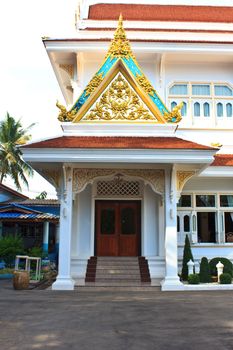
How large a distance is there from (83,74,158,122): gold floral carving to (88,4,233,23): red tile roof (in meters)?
6.19

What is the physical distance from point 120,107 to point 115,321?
6341 millimetres

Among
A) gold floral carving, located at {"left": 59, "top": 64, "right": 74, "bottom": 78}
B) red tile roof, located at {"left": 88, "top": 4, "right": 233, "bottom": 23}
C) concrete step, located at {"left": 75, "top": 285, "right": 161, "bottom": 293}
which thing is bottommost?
concrete step, located at {"left": 75, "top": 285, "right": 161, "bottom": 293}

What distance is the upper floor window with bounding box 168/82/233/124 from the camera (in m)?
13.0

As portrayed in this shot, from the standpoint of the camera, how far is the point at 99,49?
1275cm

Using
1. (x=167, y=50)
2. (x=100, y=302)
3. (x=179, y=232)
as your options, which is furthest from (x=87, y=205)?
(x=167, y=50)

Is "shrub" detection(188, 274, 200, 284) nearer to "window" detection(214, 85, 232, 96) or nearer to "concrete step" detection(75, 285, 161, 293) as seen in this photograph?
"concrete step" detection(75, 285, 161, 293)

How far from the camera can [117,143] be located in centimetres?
966

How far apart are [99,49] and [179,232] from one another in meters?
6.52

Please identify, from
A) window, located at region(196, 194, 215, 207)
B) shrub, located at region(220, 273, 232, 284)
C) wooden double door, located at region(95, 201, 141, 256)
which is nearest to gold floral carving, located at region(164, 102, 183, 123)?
wooden double door, located at region(95, 201, 141, 256)

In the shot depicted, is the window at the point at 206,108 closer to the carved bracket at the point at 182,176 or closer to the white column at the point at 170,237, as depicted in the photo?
the carved bracket at the point at 182,176

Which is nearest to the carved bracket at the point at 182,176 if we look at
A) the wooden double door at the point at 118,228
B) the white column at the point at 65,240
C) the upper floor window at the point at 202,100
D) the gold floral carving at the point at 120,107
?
the gold floral carving at the point at 120,107

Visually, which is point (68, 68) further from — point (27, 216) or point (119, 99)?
point (27, 216)

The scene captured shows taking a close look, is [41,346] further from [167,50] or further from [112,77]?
[167,50]

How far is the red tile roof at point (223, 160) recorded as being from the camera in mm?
11391
